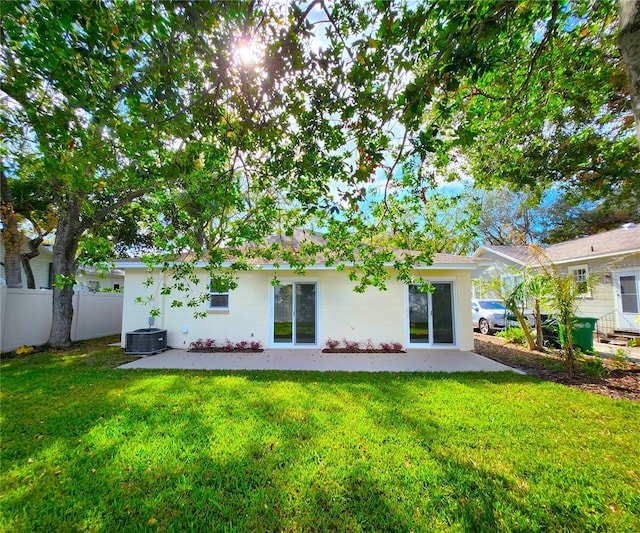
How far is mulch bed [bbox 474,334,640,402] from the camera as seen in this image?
528 centimetres

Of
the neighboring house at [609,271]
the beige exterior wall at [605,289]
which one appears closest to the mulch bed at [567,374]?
the neighboring house at [609,271]

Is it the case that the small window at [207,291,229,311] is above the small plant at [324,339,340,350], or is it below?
above

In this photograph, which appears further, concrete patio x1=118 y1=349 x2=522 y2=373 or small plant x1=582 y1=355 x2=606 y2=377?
concrete patio x1=118 y1=349 x2=522 y2=373

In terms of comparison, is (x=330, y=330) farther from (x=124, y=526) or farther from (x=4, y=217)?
(x=4, y=217)

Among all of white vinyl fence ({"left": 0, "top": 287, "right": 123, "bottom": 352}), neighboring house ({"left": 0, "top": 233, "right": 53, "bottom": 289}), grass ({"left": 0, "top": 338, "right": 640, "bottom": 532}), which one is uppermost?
neighboring house ({"left": 0, "top": 233, "right": 53, "bottom": 289})

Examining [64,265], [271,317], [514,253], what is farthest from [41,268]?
[514,253]

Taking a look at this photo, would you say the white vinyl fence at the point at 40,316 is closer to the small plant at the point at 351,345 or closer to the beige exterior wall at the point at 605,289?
the small plant at the point at 351,345

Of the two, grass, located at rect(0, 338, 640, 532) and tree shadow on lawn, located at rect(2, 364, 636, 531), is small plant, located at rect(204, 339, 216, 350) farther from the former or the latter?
tree shadow on lawn, located at rect(2, 364, 636, 531)

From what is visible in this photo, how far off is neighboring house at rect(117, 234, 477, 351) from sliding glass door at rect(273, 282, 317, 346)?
A: 1.3 inches

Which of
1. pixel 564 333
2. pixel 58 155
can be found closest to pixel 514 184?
pixel 564 333

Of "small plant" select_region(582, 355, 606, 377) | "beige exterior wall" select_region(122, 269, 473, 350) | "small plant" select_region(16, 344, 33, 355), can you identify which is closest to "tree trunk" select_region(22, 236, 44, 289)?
"small plant" select_region(16, 344, 33, 355)

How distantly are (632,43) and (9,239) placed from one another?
14.5 metres

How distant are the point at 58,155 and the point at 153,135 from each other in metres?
1.19

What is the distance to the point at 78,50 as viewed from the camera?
2.76 metres
